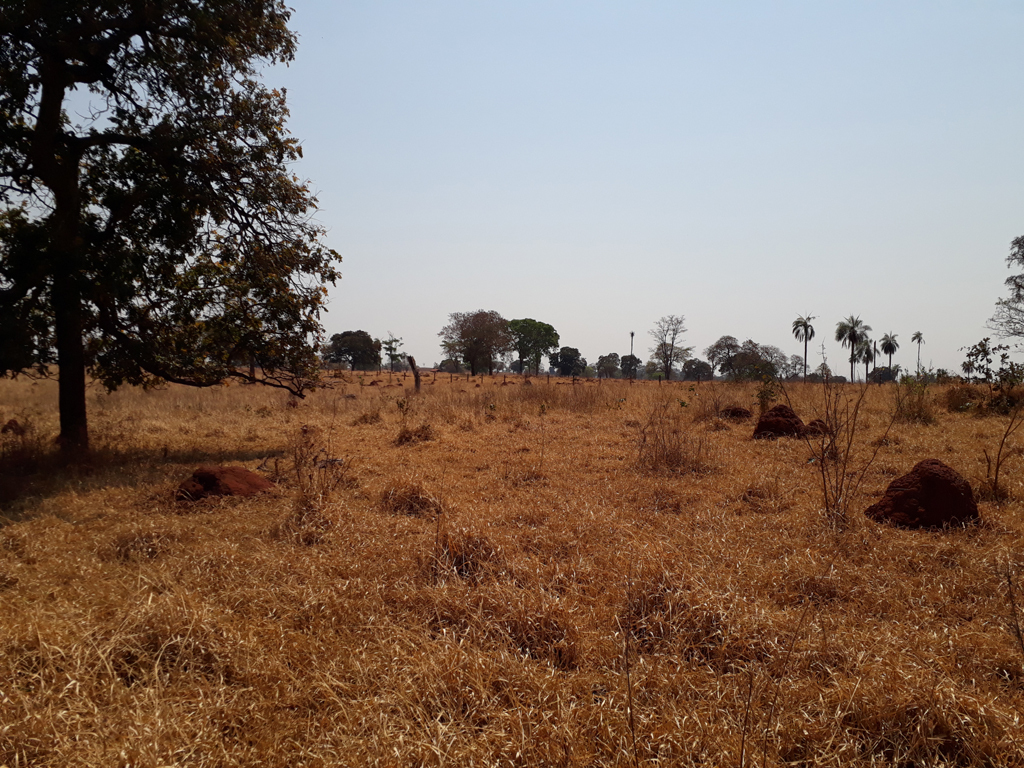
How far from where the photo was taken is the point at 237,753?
7.11 ft

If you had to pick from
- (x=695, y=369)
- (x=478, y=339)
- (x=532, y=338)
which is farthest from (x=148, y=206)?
(x=695, y=369)

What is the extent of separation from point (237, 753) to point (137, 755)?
340 millimetres

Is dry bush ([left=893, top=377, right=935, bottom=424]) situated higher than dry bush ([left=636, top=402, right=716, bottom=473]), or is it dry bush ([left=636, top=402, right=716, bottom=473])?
→ dry bush ([left=893, top=377, right=935, bottom=424])

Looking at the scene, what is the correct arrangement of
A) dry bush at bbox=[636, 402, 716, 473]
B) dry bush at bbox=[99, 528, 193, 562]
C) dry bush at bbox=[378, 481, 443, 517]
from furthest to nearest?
1. dry bush at bbox=[636, 402, 716, 473]
2. dry bush at bbox=[378, 481, 443, 517]
3. dry bush at bbox=[99, 528, 193, 562]

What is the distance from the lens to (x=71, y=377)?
7797 millimetres

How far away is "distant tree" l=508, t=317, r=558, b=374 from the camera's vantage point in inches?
2773

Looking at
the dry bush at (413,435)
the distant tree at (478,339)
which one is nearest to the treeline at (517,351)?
the distant tree at (478,339)

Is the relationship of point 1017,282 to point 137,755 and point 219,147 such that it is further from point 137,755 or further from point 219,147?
point 137,755

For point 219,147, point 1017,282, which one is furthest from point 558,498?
point 1017,282

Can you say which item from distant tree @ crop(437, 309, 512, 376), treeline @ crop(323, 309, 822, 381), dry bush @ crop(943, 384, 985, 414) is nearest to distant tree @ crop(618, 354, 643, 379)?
treeline @ crop(323, 309, 822, 381)

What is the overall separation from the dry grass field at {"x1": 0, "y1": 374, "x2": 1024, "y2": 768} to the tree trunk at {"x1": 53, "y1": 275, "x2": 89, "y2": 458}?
54.8 inches

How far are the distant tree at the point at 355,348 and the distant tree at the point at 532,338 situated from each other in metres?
17.1

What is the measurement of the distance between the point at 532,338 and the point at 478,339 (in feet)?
64.6

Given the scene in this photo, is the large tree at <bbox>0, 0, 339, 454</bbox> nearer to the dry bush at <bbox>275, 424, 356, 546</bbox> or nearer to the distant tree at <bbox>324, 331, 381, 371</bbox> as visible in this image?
the dry bush at <bbox>275, 424, 356, 546</bbox>
